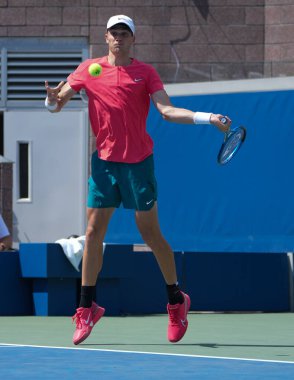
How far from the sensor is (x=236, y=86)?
13.9 metres

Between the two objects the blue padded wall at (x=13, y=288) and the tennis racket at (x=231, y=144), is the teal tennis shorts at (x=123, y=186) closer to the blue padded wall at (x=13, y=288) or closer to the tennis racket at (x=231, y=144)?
the tennis racket at (x=231, y=144)

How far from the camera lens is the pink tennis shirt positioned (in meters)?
7.96

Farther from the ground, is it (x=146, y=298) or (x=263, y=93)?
(x=263, y=93)

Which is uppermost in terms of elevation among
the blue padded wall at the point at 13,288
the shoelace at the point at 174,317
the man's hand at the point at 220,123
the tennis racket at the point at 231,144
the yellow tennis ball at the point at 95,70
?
the yellow tennis ball at the point at 95,70

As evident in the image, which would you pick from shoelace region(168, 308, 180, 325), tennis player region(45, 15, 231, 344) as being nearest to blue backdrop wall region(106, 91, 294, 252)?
shoelace region(168, 308, 180, 325)

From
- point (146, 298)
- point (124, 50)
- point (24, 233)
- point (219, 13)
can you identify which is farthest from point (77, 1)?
point (124, 50)

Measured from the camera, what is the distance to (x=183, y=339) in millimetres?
8469

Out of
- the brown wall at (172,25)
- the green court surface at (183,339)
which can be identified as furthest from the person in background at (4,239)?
the brown wall at (172,25)

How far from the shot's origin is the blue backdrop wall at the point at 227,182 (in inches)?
529

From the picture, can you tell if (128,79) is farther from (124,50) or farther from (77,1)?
(77,1)

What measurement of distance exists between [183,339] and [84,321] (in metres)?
0.86

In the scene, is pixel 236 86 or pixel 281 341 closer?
pixel 281 341

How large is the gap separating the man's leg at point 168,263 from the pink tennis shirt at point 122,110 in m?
0.38

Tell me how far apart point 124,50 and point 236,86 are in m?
5.90
